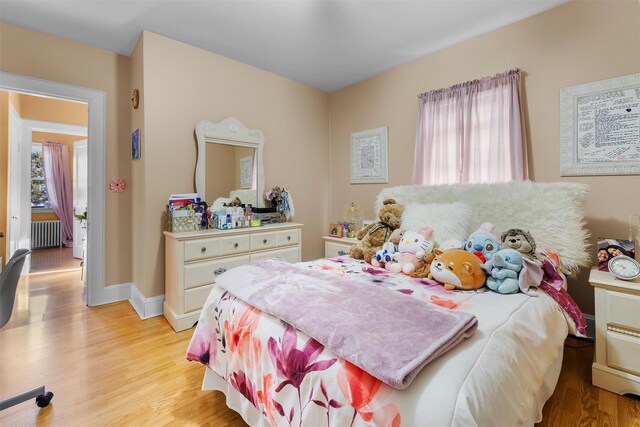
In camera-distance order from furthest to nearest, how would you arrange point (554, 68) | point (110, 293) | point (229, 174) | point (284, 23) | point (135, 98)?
point (229, 174) → point (110, 293) → point (135, 98) → point (284, 23) → point (554, 68)

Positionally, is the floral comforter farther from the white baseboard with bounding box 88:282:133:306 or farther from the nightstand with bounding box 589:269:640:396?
the white baseboard with bounding box 88:282:133:306

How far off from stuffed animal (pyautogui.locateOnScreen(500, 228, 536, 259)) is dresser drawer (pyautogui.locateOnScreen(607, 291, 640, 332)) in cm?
49

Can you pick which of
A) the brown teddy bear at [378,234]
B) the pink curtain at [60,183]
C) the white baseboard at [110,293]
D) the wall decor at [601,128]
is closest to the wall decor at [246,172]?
the brown teddy bear at [378,234]

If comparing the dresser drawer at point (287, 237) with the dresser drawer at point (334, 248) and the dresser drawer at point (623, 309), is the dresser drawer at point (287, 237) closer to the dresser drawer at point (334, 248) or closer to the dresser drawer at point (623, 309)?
Answer: the dresser drawer at point (334, 248)

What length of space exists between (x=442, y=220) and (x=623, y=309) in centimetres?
109

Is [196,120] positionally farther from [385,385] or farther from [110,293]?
[385,385]

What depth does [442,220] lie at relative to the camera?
7.06 ft

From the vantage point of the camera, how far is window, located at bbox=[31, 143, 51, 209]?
20.2ft

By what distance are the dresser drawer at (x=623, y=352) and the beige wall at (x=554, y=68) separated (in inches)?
29.0

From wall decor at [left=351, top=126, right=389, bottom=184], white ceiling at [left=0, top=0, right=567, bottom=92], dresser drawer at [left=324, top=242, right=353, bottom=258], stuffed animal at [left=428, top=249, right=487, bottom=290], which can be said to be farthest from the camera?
wall decor at [left=351, top=126, right=389, bottom=184]

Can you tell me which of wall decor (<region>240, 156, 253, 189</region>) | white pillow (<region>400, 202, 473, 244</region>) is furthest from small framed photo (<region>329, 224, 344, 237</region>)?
white pillow (<region>400, 202, 473, 244</region>)

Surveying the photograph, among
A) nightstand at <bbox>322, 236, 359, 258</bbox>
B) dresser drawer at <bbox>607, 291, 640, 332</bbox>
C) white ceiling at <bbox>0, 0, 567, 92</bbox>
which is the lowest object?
dresser drawer at <bbox>607, 291, 640, 332</bbox>

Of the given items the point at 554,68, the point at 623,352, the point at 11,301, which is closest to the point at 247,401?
the point at 11,301

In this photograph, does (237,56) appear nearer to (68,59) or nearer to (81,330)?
(68,59)
